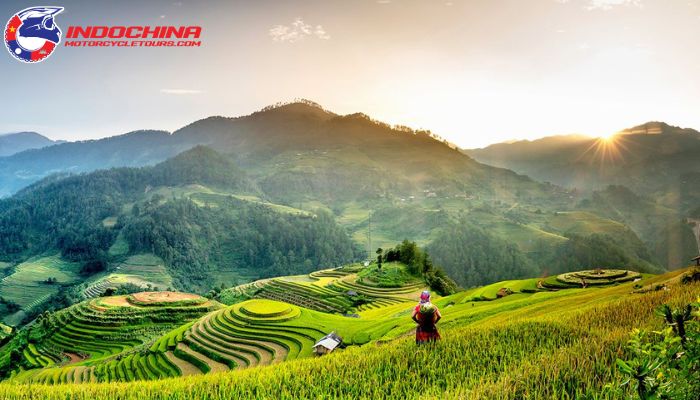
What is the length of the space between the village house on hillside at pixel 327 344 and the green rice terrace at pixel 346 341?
21.8 inches

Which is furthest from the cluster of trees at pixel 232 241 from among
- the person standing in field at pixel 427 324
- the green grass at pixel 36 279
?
the person standing in field at pixel 427 324

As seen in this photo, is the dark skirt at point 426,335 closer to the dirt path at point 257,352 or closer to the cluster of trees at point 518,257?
the dirt path at point 257,352

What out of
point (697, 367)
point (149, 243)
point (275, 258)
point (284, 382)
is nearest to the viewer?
point (697, 367)

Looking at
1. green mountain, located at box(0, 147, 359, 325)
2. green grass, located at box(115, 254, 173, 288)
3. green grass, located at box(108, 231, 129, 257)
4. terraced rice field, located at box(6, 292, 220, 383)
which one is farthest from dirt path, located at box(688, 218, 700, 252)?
green grass, located at box(108, 231, 129, 257)

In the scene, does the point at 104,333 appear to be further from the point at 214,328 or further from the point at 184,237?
the point at 184,237

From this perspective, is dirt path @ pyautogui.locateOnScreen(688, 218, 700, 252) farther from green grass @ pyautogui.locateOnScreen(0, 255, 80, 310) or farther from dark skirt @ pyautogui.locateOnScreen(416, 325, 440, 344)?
green grass @ pyautogui.locateOnScreen(0, 255, 80, 310)

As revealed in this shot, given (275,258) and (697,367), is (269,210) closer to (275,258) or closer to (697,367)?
(275,258)

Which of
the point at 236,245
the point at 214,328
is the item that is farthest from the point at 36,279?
the point at 214,328

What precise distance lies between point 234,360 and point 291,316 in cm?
886

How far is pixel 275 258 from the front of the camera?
160m

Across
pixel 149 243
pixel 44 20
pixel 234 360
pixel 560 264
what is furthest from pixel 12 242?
pixel 560 264

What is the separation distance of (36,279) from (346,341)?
142m

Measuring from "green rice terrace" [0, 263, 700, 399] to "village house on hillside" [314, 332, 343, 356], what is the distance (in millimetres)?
553

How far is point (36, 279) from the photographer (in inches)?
5044
